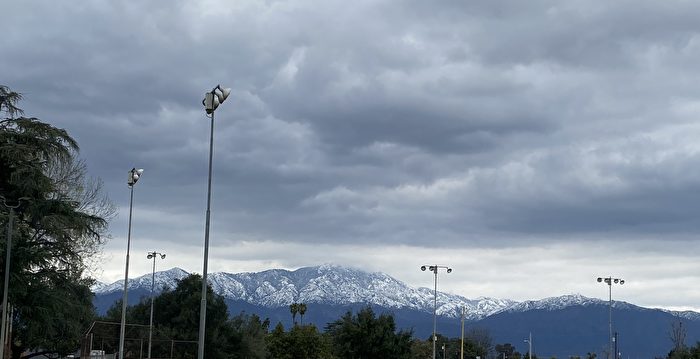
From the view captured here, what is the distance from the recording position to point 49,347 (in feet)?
303

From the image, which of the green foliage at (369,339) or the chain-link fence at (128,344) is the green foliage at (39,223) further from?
the green foliage at (369,339)

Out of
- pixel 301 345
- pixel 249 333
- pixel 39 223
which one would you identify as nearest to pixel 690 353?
pixel 301 345

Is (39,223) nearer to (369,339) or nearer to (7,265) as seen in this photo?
(7,265)

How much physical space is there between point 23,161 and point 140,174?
10.9 meters

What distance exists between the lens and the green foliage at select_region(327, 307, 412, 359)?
101 m

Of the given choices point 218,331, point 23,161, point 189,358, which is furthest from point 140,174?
point 218,331

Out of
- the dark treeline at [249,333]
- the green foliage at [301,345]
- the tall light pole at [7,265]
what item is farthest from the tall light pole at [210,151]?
the green foliage at [301,345]

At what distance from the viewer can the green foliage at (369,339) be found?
100938mm

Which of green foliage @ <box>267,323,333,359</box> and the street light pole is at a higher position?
the street light pole

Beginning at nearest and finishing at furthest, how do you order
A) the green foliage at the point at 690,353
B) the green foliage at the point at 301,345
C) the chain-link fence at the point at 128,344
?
1. the chain-link fence at the point at 128,344
2. the green foliage at the point at 690,353
3. the green foliage at the point at 301,345

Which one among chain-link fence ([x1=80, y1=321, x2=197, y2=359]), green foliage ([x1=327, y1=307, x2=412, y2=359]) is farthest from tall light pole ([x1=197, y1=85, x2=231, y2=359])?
green foliage ([x1=327, y1=307, x2=412, y2=359])

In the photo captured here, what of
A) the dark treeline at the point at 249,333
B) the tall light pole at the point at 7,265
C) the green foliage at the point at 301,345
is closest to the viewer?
the tall light pole at the point at 7,265

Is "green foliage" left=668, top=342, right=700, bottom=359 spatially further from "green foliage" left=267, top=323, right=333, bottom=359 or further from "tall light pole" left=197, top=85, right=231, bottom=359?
"tall light pole" left=197, top=85, right=231, bottom=359

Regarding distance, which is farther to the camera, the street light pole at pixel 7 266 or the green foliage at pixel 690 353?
the green foliage at pixel 690 353
